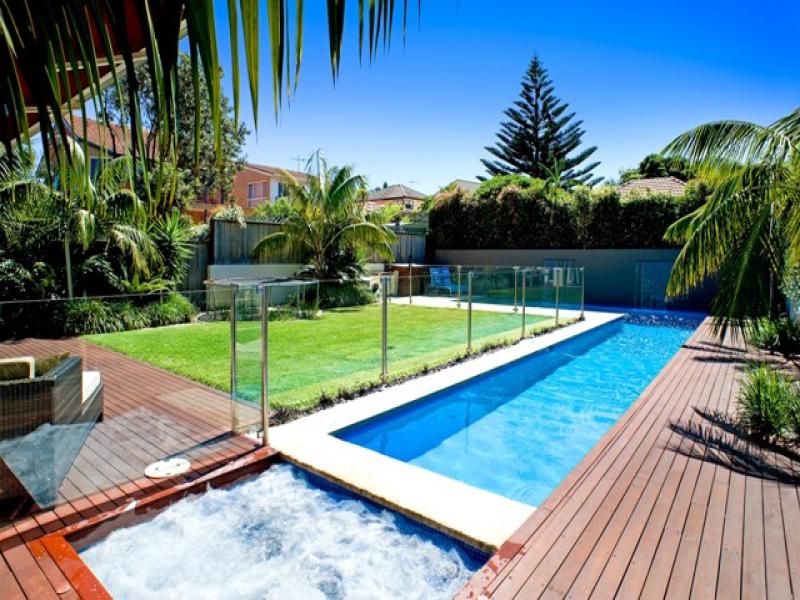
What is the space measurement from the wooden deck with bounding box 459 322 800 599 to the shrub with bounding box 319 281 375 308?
7590mm

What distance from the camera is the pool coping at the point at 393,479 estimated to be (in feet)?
11.1

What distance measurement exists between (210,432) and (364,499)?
5.73 ft

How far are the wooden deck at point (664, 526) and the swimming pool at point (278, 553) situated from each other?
551 millimetres

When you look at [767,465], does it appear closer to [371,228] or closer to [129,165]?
[129,165]

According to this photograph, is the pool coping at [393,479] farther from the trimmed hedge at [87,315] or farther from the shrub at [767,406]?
the shrub at [767,406]

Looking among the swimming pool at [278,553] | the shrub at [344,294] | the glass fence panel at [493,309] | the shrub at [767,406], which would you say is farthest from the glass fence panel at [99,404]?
the glass fence panel at [493,309]

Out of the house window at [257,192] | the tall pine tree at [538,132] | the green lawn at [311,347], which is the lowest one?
the green lawn at [311,347]

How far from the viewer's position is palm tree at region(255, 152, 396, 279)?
14344 mm

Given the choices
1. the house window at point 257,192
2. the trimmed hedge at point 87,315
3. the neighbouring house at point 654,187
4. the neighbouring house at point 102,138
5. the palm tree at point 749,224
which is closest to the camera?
the neighbouring house at point 102,138

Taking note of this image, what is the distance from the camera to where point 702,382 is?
670 cm

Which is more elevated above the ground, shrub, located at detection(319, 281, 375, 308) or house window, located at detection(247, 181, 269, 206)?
house window, located at detection(247, 181, 269, 206)

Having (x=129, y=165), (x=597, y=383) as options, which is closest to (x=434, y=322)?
(x=597, y=383)

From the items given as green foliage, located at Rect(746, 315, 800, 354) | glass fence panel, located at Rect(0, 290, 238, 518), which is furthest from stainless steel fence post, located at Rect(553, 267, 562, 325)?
glass fence panel, located at Rect(0, 290, 238, 518)

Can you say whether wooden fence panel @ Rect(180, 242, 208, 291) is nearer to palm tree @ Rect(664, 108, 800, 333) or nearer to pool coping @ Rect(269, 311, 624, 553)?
pool coping @ Rect(269, 311, 624, 553)
